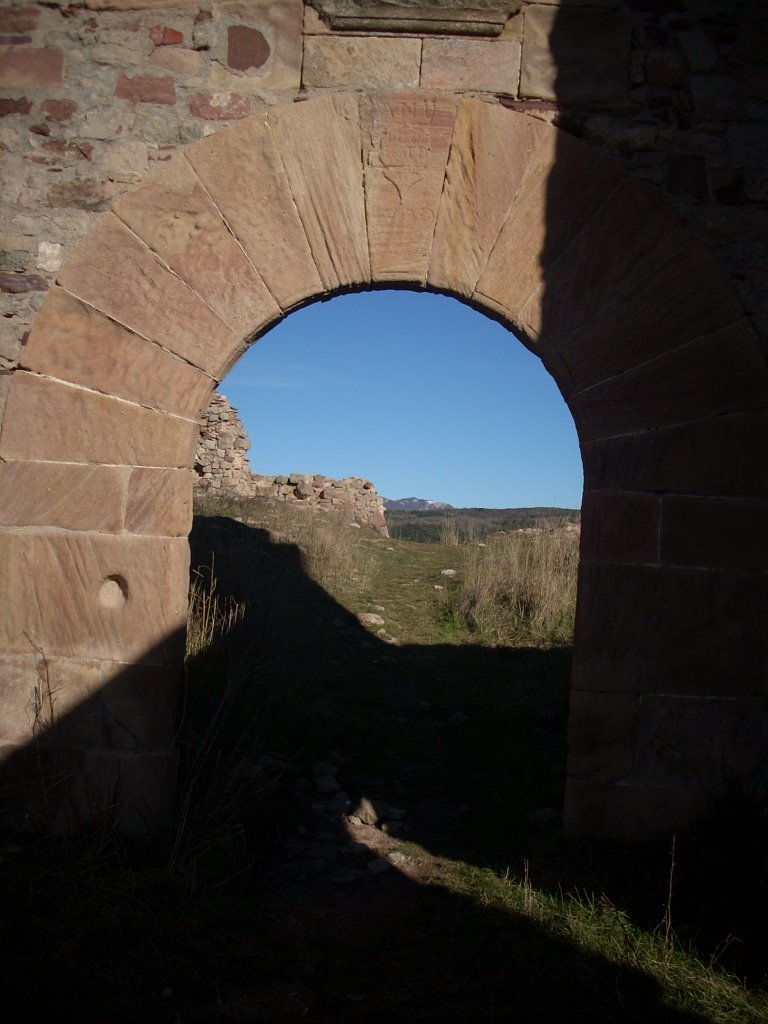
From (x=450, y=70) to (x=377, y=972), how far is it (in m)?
3.27

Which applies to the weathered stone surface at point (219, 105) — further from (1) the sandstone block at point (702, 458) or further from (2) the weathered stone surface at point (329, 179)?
(1) the sandstone block at point (702, 458)

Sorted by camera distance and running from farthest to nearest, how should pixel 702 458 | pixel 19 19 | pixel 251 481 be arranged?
1. pixel 251 481
2. pixel 19 19
3. pixel 702 458

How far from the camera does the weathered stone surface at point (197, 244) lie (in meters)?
3.32

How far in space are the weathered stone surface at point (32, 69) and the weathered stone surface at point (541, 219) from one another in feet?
6.21

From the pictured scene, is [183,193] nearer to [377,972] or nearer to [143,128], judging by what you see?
[143,128]

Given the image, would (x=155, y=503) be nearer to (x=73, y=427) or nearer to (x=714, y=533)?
(x=73, y=427)

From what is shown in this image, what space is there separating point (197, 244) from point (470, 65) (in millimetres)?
1280

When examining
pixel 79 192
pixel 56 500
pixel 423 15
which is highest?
pixel 423 15

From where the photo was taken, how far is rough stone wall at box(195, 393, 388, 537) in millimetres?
13695

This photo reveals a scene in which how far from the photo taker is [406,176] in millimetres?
3318

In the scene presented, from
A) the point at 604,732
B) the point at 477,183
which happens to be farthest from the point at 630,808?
the point at 477,183

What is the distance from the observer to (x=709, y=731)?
3.21m

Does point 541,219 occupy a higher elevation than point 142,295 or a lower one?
higher

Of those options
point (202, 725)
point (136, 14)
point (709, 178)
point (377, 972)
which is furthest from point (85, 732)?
point (709, 178)
